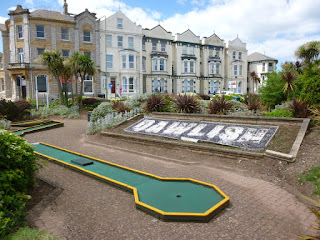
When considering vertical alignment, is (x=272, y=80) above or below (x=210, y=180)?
above

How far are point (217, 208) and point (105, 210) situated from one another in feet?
7.32

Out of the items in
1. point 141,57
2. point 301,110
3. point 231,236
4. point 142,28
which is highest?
point 142,28

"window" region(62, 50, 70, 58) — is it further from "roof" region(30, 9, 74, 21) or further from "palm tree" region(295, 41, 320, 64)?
"palm tree" region(295, 41, 320, 64)

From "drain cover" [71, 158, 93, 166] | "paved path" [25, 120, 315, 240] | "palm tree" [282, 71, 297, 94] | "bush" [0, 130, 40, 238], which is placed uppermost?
"palm tree" [282, 71, 297, 94]

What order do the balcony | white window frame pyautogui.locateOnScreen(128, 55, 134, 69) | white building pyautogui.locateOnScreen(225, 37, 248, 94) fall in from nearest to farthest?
the balcony
white window frame pyautogui.locateOnScreen(128, 55, 134, 69)
white building pyautogui.locateOnScreen(225, 37, 248, 94)

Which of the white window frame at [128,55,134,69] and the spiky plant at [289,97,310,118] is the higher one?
the white window frame at [128,55,134,69]

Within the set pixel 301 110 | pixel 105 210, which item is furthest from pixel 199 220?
pixel 301 110

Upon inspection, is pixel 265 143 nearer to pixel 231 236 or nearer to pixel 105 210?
pixel 231 236

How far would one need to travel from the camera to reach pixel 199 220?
454 centimetres

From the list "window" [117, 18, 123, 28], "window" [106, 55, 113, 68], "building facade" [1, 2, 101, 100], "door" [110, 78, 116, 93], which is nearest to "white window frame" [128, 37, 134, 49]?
"window" [117, 18, 123, 28]

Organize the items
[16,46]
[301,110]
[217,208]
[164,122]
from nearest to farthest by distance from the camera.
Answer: [217,208] < [301,110] < [164,122] < [16,46]

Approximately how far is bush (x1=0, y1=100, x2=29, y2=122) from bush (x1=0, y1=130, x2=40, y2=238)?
13.8 m

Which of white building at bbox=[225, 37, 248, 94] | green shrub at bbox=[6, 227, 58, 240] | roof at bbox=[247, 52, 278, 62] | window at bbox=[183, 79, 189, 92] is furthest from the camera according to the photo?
roof at bbox=[247, 52, 278, 62]

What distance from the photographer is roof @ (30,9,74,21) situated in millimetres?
31673
